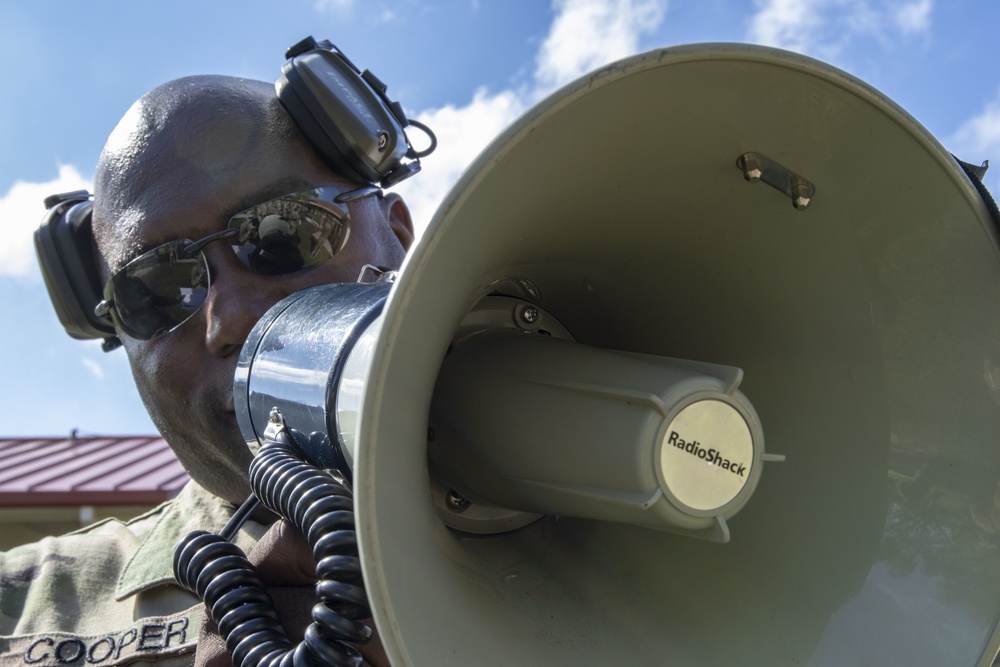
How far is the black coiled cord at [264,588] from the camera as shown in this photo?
3.79ft

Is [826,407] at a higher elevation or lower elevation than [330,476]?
higher

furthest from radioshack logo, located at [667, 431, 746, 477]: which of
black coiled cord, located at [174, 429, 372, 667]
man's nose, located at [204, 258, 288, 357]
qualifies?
man's nose, located at [204, 258, 288, 357]

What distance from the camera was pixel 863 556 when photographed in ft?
3.92

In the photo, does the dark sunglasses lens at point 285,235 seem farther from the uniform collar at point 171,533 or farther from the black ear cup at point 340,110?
the uniform collar at point 171,533

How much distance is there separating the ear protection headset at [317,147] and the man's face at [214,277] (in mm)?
85

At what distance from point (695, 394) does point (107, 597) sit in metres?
2.25

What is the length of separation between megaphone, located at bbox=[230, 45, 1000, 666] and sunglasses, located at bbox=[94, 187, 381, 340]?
0.88 meters

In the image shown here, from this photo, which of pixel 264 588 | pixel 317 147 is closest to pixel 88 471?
pixel 317 147

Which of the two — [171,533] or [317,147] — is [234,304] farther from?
[171,533]

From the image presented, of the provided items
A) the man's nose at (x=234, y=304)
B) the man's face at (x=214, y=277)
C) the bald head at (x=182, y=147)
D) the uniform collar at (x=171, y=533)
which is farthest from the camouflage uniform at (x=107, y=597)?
the bald head at (x=182, y=147)

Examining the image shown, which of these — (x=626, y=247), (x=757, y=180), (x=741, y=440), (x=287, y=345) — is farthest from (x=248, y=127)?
(x=741, y=440)

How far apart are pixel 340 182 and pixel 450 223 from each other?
5.27 feet

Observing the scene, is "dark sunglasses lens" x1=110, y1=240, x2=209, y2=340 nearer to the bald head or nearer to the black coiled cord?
the bald head

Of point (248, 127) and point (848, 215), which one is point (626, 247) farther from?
point (248, 127)
